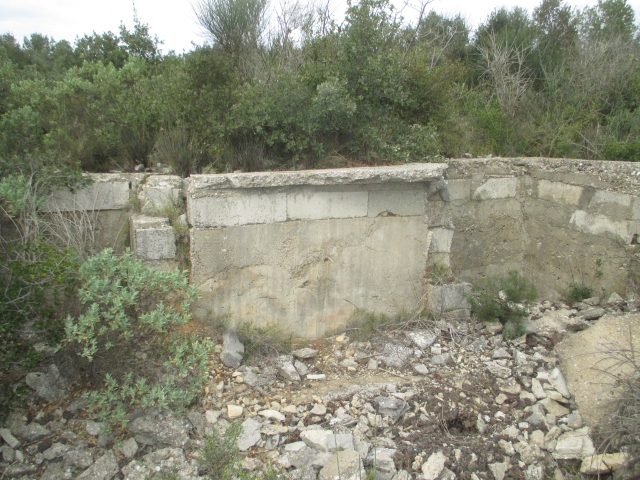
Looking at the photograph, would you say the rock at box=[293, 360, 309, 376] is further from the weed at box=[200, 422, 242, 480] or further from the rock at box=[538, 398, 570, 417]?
the rock at box=[538, 398, 570, 417]

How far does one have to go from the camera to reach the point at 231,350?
14.0 feet

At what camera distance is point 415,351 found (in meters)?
4.71

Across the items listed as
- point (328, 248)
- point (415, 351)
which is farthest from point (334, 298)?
point (415, 351)

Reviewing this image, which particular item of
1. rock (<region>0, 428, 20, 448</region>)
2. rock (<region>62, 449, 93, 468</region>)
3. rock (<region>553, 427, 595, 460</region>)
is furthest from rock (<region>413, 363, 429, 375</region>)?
rock (<region>0, 428, 20, 448</region>)

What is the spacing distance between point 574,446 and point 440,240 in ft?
7.46

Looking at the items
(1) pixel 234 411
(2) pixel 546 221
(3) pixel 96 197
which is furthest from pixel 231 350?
(2) pixel 546 221

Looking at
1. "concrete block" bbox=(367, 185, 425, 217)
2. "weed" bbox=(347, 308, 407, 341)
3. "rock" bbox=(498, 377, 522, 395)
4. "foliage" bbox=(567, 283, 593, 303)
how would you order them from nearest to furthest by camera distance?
"rock" bbox=(498, 377, 522, 395) < "concrete block" bbox=(367, 185, 425, 217) < "weed" bbox=(347, 308, 407, 341) < "foliage" bbox=(567, 283, 593, 303)

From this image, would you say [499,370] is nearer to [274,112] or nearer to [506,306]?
[506,306]

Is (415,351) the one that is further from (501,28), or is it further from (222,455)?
(501,28)

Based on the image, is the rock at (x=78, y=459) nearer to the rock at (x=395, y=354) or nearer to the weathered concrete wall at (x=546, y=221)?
the rock at (x=395, y=354)

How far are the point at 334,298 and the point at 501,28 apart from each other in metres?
11.4

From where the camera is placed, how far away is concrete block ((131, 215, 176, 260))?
162 inches

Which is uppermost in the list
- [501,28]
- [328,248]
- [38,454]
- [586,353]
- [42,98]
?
[501,28]

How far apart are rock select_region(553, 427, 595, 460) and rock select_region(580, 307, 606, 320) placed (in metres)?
1.98
